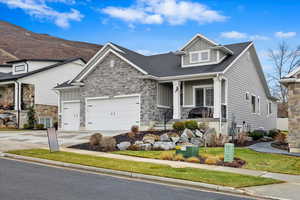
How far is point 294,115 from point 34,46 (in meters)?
61.3

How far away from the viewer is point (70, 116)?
2656cm

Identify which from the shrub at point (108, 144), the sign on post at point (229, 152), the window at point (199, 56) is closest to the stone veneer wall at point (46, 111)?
the window at point (199, 56)

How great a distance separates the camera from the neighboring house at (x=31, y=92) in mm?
28750

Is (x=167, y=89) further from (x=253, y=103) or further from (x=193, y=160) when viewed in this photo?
(x=193, y=160)

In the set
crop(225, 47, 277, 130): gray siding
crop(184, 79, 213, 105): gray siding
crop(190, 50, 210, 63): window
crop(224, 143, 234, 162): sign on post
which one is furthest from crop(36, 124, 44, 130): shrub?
crop(224, 143, 234, 162): sign on post

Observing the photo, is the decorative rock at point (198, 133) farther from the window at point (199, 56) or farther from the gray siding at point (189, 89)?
the window at point (199, 56)

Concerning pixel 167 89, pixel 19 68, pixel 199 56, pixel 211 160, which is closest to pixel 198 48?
pixel 199 56

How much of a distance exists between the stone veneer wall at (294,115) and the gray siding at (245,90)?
6.22 m

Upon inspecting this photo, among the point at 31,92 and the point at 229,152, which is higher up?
the point at 31,92

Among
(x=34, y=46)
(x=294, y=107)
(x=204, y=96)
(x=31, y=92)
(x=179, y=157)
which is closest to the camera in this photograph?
(x=179, y=157)

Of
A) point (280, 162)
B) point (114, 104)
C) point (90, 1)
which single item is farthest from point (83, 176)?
point (90, 1)

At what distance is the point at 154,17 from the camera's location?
88.3 feet

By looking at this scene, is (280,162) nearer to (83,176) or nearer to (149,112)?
(83,176)

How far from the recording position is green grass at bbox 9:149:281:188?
9.63 meters
